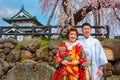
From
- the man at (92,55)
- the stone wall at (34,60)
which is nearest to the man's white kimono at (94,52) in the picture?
the man at (92,55)

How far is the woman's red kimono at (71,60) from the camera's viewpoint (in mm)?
5242

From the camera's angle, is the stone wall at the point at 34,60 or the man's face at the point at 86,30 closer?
the man's face at the point at 86,30

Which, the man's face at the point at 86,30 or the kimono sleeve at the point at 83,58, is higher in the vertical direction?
the man's face at the point at 86,30

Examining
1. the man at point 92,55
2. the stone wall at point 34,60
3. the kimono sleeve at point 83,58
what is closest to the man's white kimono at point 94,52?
the man at point 92,55

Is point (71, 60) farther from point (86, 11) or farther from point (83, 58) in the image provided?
point (86, 11)

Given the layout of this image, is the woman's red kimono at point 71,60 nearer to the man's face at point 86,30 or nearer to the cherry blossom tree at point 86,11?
the man's face at point 86,30

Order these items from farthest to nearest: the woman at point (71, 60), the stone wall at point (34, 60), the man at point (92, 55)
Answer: the stone wall at point (34, 60) → the man at point (92, 55) → the woman at point (71, 60)

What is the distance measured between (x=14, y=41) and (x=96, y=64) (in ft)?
26.1

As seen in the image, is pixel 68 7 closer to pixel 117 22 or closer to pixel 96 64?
pixel 117 22

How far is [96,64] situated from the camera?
5.39 m

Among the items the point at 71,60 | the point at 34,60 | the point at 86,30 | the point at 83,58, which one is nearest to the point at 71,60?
the point at 71,60

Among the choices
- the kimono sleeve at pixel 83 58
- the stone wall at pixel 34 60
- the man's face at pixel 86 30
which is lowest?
the stone wall at pixel 34 60

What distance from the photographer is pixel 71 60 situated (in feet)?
17.2

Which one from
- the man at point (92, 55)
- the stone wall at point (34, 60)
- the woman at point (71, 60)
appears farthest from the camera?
the stone wall at point (34, 60)
